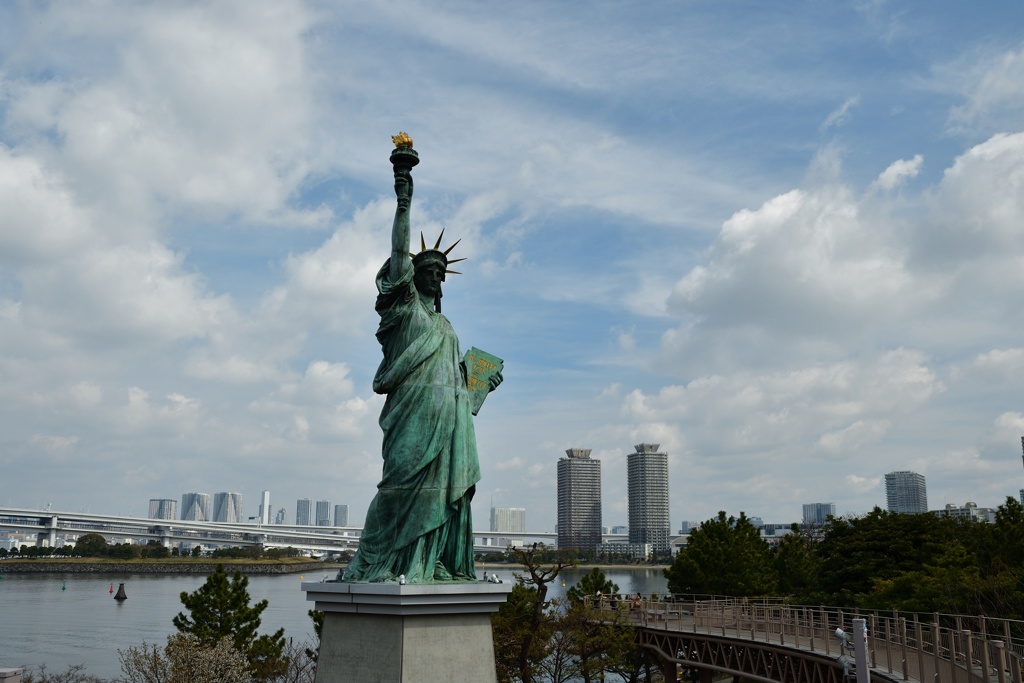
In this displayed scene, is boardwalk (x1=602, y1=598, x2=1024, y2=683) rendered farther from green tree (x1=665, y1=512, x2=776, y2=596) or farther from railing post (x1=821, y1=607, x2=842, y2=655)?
green tree (x1=665, y1=512, x2=776, y2=596)

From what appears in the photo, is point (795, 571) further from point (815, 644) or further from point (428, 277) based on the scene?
point (428, 277)

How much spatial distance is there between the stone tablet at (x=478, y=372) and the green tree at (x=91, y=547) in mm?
127431

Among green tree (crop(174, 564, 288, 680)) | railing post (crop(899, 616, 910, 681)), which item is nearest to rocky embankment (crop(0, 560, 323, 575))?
green tree (crop(174, 564, 288, 680))

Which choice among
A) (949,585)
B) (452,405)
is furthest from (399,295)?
(949,585)

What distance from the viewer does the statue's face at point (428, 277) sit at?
14.1 m

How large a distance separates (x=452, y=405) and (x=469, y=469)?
1.03 metres

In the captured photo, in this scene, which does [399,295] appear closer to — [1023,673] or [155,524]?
[1023,673]

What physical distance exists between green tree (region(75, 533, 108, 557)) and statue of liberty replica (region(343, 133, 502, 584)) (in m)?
128

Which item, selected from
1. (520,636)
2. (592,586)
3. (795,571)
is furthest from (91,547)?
(520,636)

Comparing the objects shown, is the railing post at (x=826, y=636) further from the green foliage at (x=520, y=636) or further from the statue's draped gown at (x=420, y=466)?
the statue's draped gown at (x=420, y=466)

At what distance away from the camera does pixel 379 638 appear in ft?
37.8

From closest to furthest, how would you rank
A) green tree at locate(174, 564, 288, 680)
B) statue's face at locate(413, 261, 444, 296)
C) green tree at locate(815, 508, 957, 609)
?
1. statue's face at locate(413, 261, 444, 296)
2. green tree at locate(174, 564, 288, 680)
3. green tree at locate(815, 508, 957, 609)

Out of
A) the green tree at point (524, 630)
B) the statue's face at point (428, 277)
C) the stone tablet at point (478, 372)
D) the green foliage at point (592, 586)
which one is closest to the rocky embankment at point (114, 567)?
the green foliage at point (592, 586)

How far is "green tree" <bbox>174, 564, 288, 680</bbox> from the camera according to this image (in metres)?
26.4
